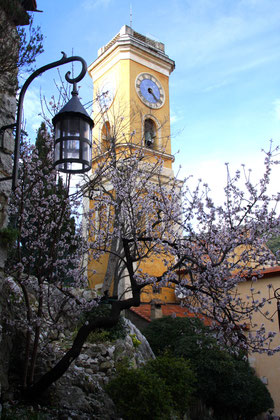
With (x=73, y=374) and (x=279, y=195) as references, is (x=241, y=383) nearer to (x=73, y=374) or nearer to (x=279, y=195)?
(x=73, y=374)

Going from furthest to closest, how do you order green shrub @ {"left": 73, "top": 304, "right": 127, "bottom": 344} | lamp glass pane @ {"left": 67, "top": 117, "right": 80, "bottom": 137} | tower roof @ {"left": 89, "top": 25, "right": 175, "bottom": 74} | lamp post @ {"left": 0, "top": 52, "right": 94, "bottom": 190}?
1. tower roof @ {"left": 89, "top": 25, "right": 175, "bottom": 74}
2. green shrub @ {"left": 73, "top": 304, "right": 127, "bottom": 344}
3. lamp glass pane @ {"left": 67, "top": 117, "right": 80, "bottom": 137}
4. lamp post @ {"left": 0, "top": 52, "right": 94, "bottom": 190}

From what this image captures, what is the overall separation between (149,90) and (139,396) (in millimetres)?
16430

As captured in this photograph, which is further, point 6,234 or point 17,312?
point 17,312

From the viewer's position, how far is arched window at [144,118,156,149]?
1927 cm

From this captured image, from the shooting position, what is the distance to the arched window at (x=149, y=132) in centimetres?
1927

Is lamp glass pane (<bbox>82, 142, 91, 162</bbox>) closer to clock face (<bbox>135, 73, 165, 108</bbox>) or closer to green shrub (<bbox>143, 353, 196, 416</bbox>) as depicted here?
green shrub (<bbox>143, 353, 196, 416</bbox>)

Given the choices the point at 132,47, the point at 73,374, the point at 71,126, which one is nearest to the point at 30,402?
the point at 73,374

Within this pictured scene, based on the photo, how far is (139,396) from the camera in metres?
6.93

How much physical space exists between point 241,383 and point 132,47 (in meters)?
16.0

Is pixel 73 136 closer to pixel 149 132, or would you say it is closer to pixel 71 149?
pixel 71 149

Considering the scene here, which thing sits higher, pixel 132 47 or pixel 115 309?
pixel 132 47

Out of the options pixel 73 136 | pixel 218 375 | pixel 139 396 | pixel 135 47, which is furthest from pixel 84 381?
pixel 135 47

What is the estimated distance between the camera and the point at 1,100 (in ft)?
13.3

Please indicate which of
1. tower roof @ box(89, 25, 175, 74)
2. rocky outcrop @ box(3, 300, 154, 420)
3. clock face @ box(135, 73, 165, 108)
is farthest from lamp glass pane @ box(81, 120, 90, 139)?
tower roof @ box(89, 25, 175, 74)
